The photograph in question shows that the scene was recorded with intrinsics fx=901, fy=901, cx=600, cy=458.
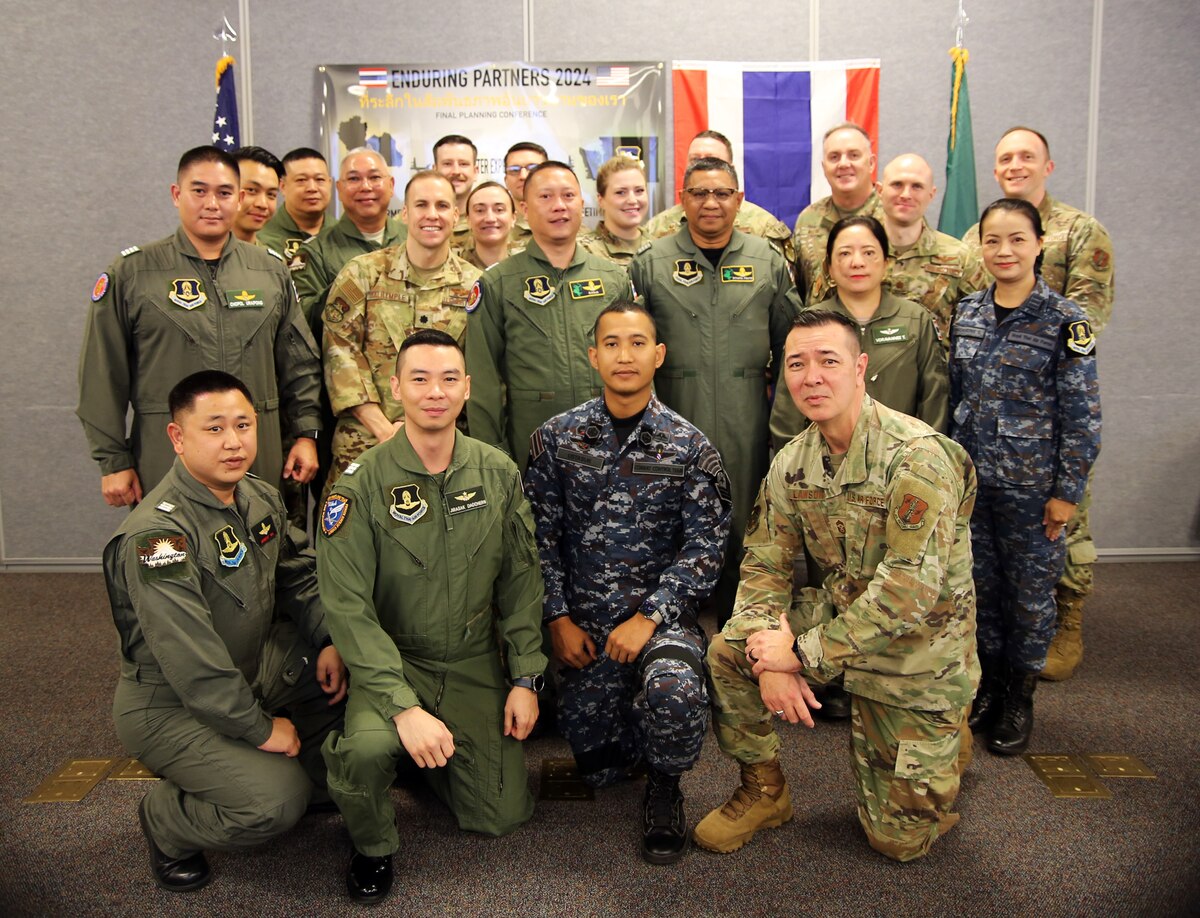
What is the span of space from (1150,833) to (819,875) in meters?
0.89

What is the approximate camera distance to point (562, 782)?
258 centimetres

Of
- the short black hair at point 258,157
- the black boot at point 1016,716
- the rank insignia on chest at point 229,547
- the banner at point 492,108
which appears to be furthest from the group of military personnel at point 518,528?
the banner at point 492,108

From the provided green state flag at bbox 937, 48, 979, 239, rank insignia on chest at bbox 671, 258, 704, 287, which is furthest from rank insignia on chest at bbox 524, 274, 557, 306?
green state flag at bbox 937, 48, 979, 239

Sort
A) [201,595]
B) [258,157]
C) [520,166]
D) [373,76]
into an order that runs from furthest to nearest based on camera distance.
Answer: [373,76] → [520,166] → [258,157] → [201,595]

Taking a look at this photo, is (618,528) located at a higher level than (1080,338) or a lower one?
lower

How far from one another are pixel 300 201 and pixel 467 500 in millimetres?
2166

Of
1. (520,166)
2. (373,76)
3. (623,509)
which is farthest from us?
(373,76)

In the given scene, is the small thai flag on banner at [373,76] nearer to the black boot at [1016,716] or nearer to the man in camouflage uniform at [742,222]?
the man in camouflage uniform at [742,222]

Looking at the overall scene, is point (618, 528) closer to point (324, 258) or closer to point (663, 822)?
point (663, 822)

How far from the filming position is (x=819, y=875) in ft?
6.95

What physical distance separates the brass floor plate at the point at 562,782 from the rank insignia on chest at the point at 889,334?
162 centimetres

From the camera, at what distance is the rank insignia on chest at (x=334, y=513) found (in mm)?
2273

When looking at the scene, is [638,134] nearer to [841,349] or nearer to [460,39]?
[460,39]

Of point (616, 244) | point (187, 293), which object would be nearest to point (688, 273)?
point (616, 244)
